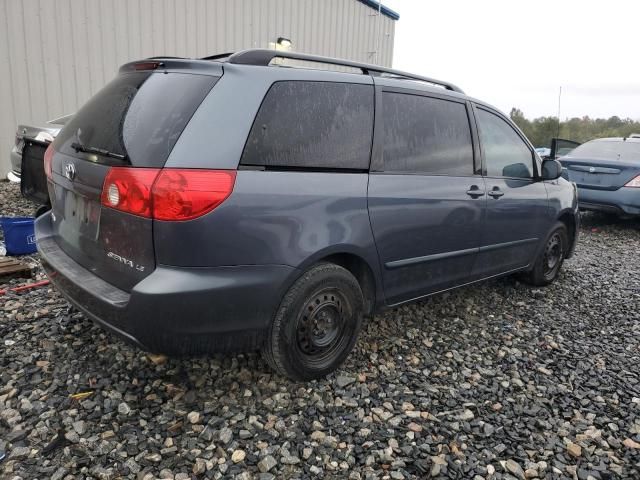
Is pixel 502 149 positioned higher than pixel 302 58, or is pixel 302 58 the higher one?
pixel 302 58

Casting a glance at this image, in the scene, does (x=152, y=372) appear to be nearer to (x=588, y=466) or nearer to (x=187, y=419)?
(x=187, y=419)

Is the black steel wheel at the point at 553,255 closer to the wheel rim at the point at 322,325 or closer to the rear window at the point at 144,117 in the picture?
the wheel rim at the point at 322,325

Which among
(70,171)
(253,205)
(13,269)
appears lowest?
(13,269)

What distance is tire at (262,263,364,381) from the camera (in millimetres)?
2391

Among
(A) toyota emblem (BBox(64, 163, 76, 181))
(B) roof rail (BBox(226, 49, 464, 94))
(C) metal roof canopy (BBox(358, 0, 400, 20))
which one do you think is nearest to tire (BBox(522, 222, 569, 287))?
(B) roof rail (BBox(226, 49, 464, 94))

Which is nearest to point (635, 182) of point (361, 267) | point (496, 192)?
point (496, 192)

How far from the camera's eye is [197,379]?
2629mm

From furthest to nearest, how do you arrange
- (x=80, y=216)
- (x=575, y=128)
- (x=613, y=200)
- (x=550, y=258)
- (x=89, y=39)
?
(x=575, y=128) → (x=89, y=39) → (x=613, y=200) → (x=550, y=258) → (x=80, y=216)

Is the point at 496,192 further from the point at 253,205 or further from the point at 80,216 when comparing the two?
the point at 80,216

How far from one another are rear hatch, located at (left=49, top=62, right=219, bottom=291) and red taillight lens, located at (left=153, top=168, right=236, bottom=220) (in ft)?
0.26

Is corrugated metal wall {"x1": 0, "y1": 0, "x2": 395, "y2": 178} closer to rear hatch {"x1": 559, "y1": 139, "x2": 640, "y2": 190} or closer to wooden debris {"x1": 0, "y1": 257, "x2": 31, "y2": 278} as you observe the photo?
wooden debris {"x1": 0, "y1": 257, "x2": 31, "y2": 278}

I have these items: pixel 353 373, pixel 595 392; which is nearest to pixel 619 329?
pixel 595 392

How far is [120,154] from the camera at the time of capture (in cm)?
213

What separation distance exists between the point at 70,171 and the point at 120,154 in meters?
0.47
